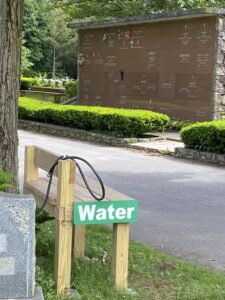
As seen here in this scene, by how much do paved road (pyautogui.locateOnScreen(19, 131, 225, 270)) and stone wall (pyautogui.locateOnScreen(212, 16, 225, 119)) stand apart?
367 cm

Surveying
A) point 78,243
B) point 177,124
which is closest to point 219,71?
point 177,124

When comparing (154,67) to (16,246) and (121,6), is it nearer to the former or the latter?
(121,6)

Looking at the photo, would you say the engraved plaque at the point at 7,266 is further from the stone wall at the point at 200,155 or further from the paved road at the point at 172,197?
the stone wall at the point at 200,155

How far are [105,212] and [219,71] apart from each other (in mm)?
13517

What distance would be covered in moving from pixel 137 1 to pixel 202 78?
9520 millimetres

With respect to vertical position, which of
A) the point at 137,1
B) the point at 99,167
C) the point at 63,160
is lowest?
the point at 99,167

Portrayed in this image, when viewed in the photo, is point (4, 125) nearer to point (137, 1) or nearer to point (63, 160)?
point (63, 160)

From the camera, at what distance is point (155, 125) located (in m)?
16.3

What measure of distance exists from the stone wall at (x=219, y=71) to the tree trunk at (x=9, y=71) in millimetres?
12217

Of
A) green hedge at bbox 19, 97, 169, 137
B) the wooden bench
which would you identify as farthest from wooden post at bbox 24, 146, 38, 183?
green hedge at bbox 19, 97, 169, 137

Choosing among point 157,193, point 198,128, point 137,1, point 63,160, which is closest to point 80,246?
point 63,160

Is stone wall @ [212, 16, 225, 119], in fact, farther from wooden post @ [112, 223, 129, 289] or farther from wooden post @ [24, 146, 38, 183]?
wooden post @ [112, 223, 129, 289]

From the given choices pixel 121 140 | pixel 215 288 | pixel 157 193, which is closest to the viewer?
pixel 215 288

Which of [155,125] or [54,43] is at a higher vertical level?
[54,43]
